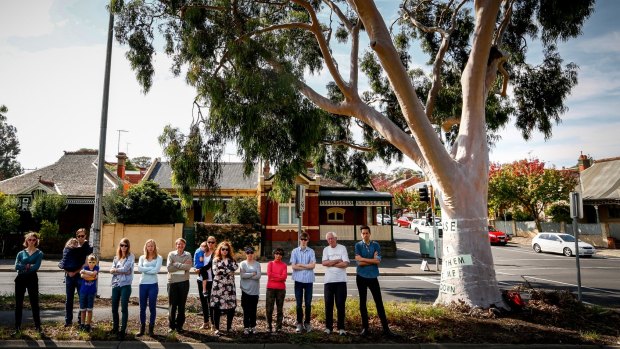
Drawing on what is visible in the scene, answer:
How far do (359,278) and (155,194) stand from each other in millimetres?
17868

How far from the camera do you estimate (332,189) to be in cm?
2745

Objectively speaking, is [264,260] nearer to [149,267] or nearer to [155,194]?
[155,194]

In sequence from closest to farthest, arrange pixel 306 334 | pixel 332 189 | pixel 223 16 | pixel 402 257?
pixel 306 334, pixel 223 16, pixel 402 257, pixel 332 189

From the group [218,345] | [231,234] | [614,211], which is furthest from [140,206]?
[614,211]

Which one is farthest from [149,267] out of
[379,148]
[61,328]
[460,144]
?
[379,148]

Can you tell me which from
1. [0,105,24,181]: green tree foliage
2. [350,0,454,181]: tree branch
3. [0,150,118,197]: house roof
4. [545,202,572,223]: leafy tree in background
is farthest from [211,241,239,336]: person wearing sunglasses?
[0,105,24,181]: green tree foliage

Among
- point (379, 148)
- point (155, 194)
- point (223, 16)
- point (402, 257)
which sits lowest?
point (402, 257)

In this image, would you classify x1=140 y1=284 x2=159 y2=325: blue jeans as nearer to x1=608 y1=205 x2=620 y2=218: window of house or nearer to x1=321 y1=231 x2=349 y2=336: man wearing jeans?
x1=321 y1=231 x2=349 y2=336: man wearing jeans

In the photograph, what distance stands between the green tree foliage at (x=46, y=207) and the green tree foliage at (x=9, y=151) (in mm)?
52585

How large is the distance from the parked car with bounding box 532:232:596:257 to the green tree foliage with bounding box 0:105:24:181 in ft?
245

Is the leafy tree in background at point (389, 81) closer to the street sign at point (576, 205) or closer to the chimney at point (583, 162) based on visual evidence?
the street sign at point (576, 205)

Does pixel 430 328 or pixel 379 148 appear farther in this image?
pixel 379 148

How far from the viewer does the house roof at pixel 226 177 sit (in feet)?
99.3

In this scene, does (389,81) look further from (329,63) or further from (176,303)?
(176,303)
